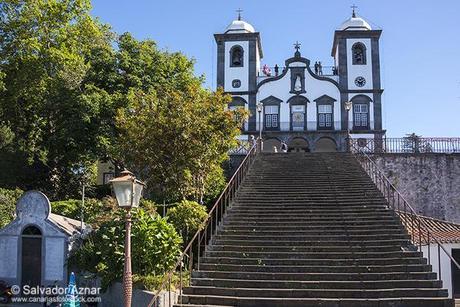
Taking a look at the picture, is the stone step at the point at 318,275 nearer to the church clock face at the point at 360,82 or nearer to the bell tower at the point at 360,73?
the bell tower at the point at 360,73

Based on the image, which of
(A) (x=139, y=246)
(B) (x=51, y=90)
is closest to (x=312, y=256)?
(A) (x=139, y=246)

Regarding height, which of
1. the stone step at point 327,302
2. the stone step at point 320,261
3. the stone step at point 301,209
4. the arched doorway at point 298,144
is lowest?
the stone step at point 327,302

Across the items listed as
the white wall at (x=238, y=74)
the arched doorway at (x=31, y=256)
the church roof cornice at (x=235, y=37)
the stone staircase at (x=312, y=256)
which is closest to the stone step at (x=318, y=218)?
the stone staircase at (x=312, y=256)

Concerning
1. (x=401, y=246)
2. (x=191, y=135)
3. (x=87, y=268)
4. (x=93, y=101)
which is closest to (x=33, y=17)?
(x=191, y=135)

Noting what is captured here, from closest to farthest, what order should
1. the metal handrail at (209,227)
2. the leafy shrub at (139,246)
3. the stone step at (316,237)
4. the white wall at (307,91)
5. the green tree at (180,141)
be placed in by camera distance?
the metal handrail at (209,227) < the leafy shrub at (139,246) < the stone step at (316,237) < the green tree at (180,141) < the white wall at (307,91)

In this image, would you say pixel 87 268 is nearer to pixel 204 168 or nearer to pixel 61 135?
pixel 204 168

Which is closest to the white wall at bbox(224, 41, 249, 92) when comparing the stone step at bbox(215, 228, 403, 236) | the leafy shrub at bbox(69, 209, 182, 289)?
the stone step at bbox(215, 228, 403, 236)

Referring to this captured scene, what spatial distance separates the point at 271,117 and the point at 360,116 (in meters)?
5.91

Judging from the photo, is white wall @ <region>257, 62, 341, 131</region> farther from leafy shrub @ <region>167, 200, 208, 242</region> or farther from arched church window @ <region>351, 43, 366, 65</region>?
leafy shrub @ <region>167, 200, 208, 242</region>

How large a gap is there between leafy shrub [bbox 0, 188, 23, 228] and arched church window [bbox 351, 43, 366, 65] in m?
25.9

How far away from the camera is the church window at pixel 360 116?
38.8m

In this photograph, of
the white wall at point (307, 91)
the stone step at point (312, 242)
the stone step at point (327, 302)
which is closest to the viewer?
the stone step at point (327, 302)

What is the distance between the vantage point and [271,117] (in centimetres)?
3944

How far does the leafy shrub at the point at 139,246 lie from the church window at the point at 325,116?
26341mm
